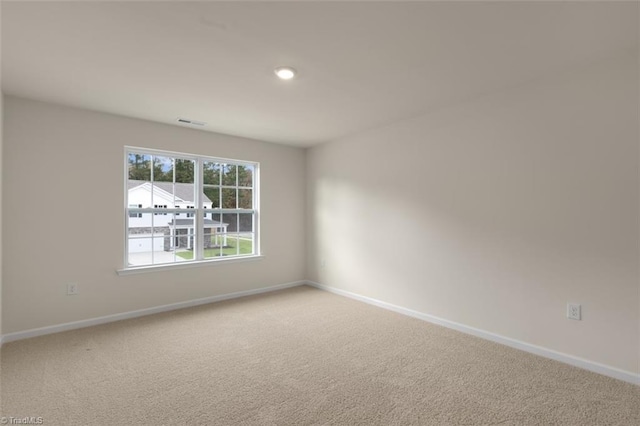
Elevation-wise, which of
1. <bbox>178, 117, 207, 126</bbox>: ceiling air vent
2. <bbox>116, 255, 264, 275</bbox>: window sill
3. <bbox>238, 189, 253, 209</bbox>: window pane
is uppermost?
<bbox>178, 117, 207, 126</bbox>: ceiling air vent

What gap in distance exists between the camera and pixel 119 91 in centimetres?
288

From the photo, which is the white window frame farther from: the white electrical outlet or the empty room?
the white electrical outlet

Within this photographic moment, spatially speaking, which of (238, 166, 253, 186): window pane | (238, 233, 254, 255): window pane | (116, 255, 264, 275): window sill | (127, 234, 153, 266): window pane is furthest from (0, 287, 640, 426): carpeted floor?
(238, 166, 253, 186): window pane

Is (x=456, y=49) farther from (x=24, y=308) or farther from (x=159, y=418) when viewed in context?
(x=24, y=308)

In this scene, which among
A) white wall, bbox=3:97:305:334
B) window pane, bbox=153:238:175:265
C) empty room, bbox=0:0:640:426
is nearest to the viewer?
empty room, bbox=0:0:640:426

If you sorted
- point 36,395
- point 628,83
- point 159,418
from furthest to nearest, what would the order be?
Result: point 628,83, point 36,395, point 159,418

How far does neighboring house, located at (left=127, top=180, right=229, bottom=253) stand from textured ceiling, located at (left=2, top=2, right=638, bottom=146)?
1.05 metres

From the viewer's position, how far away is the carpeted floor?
6.21ft

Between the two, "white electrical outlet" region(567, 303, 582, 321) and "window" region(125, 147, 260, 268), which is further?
"window" region(125, 147, 260, 268)

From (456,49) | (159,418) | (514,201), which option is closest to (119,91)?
(159,418)

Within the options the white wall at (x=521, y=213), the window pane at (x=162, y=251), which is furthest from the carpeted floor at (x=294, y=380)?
the window pane at (x=162, y=251)

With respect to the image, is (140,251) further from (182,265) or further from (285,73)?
(285,73)

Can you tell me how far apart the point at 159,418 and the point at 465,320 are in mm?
2790

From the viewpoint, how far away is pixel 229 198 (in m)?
4.59
